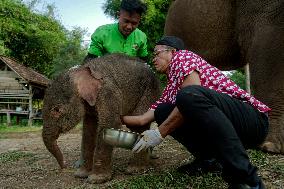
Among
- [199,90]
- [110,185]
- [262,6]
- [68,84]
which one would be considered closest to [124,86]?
[68,84]

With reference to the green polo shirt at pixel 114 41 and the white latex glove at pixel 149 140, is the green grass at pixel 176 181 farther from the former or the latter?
the green polo shirt at pixel 114 41

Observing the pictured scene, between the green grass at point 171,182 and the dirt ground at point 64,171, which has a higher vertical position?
the green grass at point 171,182

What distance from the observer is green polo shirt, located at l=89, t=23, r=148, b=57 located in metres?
5.43

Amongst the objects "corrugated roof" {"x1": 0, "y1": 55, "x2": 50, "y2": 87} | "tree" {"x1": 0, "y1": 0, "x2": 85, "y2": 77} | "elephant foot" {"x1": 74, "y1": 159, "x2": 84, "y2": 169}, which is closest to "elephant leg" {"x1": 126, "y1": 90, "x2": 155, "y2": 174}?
"elephant foot" {"x1": 74, "y1": 159, "x2": 84, "y2": 169}

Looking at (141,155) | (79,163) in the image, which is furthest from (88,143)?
(141,155)

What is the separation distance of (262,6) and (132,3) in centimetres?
152

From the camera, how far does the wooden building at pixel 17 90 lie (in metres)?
29.0

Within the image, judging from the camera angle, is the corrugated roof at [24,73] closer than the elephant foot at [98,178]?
No

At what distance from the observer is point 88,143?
15.5ft

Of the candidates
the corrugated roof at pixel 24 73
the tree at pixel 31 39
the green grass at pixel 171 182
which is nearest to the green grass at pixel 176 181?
the green grass at pixel 171 182

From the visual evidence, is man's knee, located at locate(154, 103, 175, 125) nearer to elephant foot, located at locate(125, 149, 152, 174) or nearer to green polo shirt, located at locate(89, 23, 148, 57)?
elephant foot, located at locate(125, 149, 152, 174)

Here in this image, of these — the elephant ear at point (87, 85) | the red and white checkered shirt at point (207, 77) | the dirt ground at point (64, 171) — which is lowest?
the dirt ground at point (64, 171)

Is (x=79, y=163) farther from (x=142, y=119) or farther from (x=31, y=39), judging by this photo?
(x=31, y=39)

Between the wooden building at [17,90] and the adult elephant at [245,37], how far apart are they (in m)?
23.2
